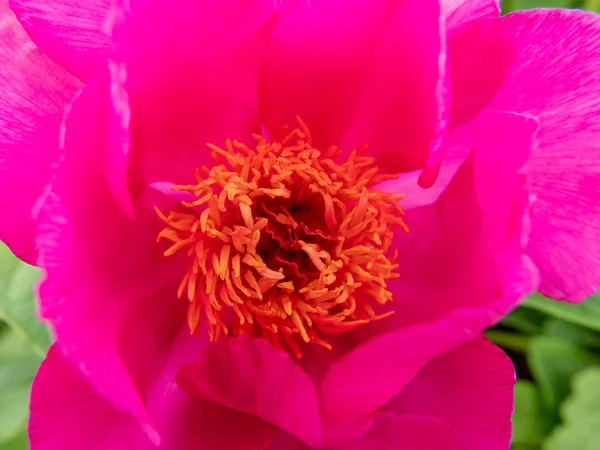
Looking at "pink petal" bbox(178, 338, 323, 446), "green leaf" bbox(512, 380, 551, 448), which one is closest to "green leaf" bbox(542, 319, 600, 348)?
"green leaf" bbox(512, 380, 551, 448)

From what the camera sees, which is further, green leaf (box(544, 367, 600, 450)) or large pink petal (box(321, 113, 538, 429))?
green leaf (box(544, 367, 600, 450))

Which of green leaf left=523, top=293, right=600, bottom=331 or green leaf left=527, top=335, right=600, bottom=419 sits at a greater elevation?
green leaf left=523, top=293, right=600, bottom=331

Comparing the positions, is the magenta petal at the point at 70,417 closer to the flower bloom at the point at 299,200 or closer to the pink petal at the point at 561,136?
the flower bloom at the point at 299,200

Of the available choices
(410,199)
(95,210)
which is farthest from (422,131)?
(95,210)

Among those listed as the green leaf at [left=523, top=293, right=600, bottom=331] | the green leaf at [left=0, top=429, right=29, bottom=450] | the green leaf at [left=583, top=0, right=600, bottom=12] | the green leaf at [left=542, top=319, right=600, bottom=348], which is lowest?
the green leaf at [left=542, top=319, right=600, bottom=348]

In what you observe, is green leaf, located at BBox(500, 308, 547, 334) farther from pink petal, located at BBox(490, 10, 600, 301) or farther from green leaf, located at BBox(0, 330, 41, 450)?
green leaf, located at BBox(0, 330, 41, 450)

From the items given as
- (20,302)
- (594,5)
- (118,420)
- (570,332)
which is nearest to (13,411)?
(20,302)

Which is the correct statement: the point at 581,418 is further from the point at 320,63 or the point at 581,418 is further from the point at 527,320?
the point at 320,63
